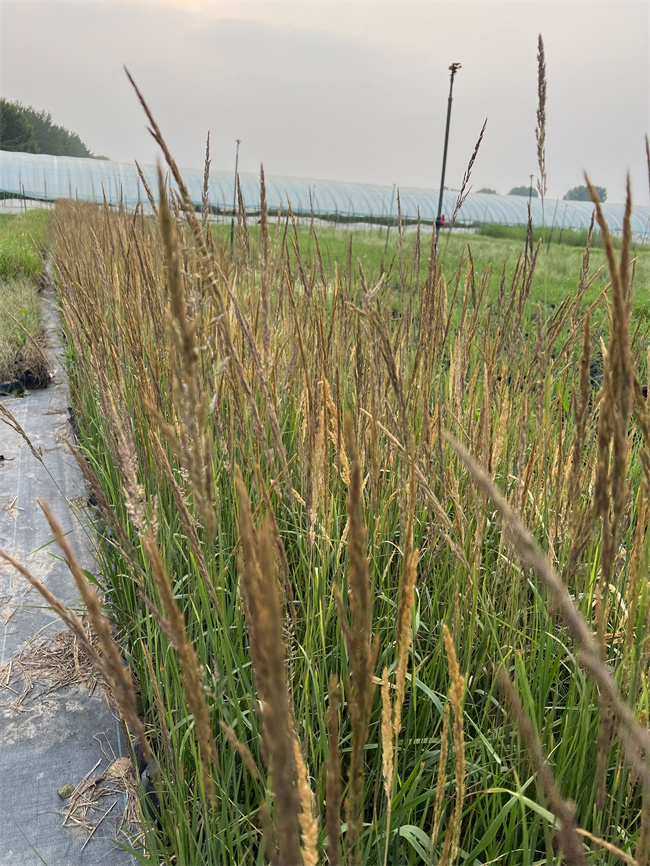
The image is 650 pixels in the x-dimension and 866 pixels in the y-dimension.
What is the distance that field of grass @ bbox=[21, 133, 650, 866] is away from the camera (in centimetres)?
42

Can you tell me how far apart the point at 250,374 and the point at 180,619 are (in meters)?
1.01

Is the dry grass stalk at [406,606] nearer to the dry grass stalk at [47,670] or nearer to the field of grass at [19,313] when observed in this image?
the dry grass stalk at [47,670]

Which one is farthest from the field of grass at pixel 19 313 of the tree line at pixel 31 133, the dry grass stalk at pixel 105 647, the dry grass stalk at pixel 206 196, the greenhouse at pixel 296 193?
the tree line at pixel 31 133

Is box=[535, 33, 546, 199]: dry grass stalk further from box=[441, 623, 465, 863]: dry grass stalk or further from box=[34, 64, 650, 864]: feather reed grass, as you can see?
box=[441, 623, 465, 863]: dry grass stalk

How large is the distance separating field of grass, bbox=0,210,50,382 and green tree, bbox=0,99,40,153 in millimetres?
38661

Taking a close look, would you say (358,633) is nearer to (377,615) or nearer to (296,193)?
(377,615)

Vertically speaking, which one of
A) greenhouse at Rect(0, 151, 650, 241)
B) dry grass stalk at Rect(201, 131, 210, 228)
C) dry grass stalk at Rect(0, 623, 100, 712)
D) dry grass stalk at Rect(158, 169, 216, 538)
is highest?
greenhouse at Rect(0, 151, 650, 241)

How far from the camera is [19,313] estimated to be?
205 inches

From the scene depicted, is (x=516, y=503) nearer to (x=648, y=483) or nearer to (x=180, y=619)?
(x=648, y=483)

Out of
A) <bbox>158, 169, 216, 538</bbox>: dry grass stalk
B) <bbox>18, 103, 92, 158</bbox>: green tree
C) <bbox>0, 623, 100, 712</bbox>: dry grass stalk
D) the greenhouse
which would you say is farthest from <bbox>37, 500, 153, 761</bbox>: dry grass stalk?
<bbox>18, 103, 92, 158</bbox>: green tree

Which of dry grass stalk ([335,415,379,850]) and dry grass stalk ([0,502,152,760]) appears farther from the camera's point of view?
dry grass stalk ([0,502,152,760])

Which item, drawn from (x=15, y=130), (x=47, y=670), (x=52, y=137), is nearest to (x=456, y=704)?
(x=47, y=670)

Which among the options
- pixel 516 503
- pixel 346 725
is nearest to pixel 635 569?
pixel 516 503

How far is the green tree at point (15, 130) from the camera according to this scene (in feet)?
131
